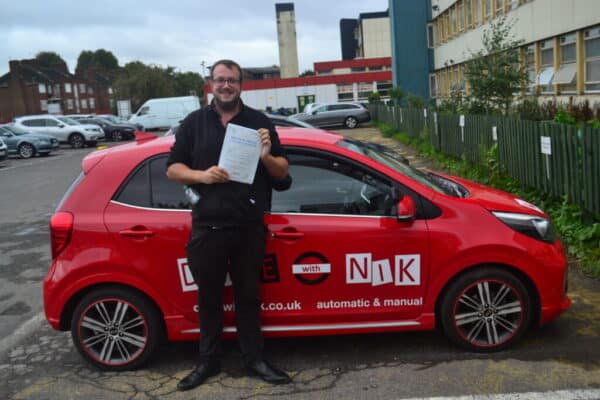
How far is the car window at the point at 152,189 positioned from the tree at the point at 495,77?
40.5ft

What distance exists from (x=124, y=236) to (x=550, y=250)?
2917mm

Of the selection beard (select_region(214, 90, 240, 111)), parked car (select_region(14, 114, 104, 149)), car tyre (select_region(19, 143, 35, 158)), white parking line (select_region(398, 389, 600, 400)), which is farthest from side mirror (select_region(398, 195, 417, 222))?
parked car (select_region(14, 114, 104, 149))

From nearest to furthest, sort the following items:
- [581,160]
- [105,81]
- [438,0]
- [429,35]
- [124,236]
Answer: [124,236]
[581,160]
[438,0]
[429,35]
[105,81]

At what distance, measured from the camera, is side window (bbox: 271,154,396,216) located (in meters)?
4.35

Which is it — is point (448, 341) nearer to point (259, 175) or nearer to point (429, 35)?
point (259, 175)

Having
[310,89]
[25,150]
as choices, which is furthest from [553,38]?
[310,89]

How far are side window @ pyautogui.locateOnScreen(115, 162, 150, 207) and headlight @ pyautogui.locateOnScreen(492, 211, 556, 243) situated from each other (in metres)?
2.42

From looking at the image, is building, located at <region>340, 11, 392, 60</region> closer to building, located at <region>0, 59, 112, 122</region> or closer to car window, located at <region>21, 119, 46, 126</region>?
building, located at <region>0, 59, 112, 122</region>

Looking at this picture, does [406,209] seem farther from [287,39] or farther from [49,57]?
[49,57]

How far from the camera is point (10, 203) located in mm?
14039

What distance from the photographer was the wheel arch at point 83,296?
14.5 ft

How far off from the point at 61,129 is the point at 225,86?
1341 inches

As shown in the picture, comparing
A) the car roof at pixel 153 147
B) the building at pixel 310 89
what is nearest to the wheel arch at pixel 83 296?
the car roof at pixel 153 147

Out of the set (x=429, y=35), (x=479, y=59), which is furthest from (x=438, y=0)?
(x=479, y=59)
